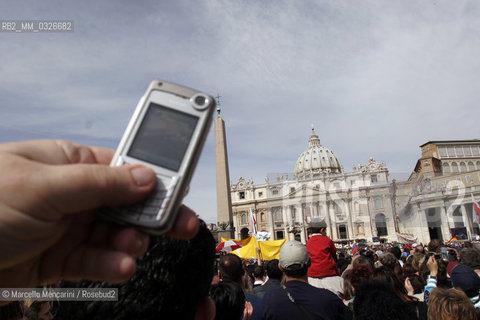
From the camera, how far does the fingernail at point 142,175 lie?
3.23 ft

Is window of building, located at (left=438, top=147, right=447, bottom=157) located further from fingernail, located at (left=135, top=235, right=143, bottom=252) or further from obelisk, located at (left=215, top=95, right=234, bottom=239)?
fingernail, located at (left=135, top=235, right=143, bottom=252)

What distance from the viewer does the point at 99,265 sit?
995mm

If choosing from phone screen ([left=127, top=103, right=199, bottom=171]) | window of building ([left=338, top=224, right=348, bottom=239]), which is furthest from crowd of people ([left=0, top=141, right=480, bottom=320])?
window of building ([left=338, top=224, right=348, bottom=239])

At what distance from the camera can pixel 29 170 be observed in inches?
34.0

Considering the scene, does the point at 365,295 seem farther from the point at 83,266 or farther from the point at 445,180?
the point at 445,180

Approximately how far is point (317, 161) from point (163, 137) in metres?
100

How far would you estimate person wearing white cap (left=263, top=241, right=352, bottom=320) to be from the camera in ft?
8.97

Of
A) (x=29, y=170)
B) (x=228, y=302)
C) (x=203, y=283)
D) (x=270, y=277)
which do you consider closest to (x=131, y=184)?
(x=29, y=170)

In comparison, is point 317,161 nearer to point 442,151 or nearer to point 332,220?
point 332,220

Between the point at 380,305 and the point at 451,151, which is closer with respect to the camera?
the point at 380,305

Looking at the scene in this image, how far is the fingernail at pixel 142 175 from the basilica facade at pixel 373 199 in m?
45.6

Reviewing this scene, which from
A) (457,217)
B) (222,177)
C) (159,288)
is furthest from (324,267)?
(457,217)

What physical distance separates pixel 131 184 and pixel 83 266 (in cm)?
32

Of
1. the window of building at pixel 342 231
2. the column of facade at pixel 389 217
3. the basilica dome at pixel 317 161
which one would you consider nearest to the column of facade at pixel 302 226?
the window of building at pixel 342 231
